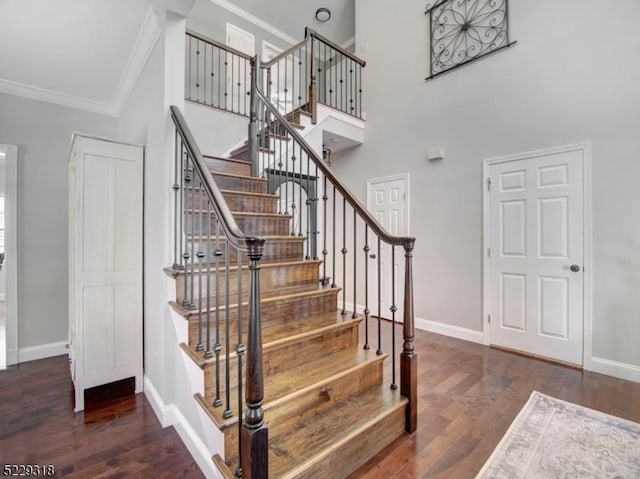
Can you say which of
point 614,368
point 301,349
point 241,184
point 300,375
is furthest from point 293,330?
point 614,368

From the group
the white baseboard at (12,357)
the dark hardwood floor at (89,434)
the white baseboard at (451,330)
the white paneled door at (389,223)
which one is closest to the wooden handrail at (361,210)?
the dark hardwood floor at (89,434)

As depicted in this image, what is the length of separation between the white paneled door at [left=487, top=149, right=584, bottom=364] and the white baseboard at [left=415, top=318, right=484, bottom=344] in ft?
0.54

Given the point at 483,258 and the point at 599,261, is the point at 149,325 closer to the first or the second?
the point at 483,258

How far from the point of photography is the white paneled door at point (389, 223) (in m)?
4.09

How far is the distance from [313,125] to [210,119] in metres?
1.42

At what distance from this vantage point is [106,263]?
2.31 metres

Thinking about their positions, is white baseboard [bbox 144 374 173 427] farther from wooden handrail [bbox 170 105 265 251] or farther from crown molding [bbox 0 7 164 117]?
crown molding [bbox 0 7 164 117]

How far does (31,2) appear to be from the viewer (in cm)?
206

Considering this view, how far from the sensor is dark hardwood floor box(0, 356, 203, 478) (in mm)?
1621

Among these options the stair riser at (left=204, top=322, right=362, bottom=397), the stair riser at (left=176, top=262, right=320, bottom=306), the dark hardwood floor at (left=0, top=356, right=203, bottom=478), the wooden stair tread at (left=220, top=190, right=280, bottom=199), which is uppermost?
the wooden stair tread at (left=220, top=190, right=280, bottom=199)

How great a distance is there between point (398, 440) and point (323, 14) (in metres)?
6.09

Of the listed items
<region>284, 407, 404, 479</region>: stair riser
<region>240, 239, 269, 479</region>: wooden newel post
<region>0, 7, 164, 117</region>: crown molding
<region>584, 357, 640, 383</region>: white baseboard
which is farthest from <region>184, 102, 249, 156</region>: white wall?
<region>584, 357, 640, 383</region>: white baseboard

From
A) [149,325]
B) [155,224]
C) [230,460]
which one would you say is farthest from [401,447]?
[155,224]

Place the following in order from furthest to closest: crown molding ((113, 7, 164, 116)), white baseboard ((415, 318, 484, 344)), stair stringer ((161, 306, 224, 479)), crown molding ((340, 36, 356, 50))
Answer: crown molding ((340, 36, 356, 50))
white baseboard ((415, 318, 484, 344))
crown molding ((113, 7, 164, 116))
stair stringer ((161, 306, 224, 479))
